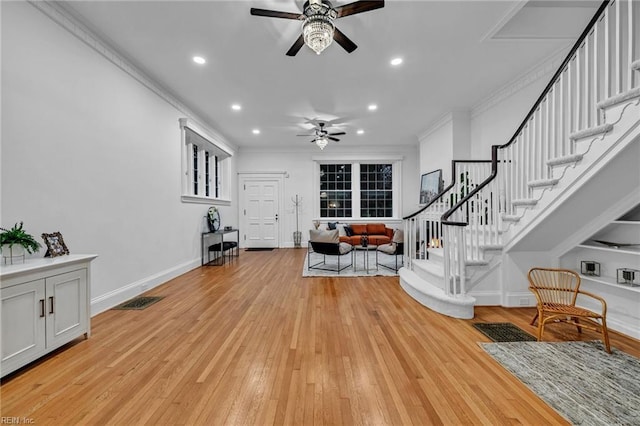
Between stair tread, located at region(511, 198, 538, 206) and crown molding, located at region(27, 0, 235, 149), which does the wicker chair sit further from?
Result: crown molding, located at region(27, 0, 235, 149)

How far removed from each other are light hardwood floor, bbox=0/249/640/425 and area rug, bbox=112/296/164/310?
0.14 meters

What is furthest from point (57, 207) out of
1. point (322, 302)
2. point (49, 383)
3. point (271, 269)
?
point (271, 269)

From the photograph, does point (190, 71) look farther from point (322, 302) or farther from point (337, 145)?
point (337, 145)

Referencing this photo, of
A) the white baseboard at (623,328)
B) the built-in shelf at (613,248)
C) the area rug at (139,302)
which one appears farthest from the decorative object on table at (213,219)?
the white baseboard at (623,328)

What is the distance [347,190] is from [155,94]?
19.1ft

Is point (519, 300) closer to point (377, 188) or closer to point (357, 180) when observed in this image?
point (377, 188)

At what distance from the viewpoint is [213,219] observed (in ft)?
18.9

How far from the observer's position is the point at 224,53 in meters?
3.24

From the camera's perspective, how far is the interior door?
26.9ft

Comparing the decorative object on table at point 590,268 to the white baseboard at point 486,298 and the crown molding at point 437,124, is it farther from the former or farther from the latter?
the crown molding at point 437,124

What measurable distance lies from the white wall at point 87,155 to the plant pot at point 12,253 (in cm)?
32

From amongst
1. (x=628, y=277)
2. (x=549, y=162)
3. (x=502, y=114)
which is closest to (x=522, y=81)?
(x=502, y=114)

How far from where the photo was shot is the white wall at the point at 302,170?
8164 mm

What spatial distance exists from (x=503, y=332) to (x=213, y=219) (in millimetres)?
5467
